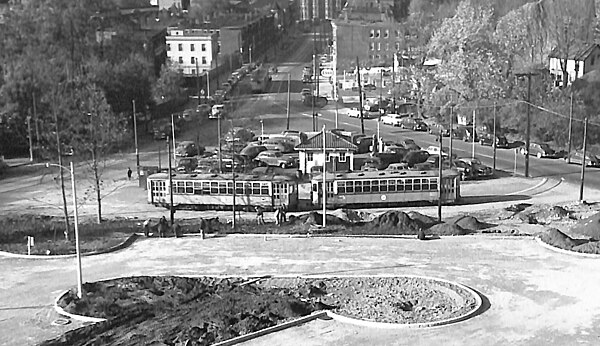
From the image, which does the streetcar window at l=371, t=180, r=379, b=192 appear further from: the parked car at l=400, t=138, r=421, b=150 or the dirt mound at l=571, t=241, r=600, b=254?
the dirt mound at l=571, t=241, r=600, b=254

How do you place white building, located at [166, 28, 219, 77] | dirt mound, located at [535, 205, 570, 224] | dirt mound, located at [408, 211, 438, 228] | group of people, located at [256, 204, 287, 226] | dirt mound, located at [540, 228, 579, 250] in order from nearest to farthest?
dirt mound, located at [540, 228, 579, 250] < dirt mound, located at [408, 211, 438, 228] < dirt mound, located at [535, 205, 570, 224] < group of people, located at [256, 204, 287, 226] < white building, located at [166, 28, 219, 77]

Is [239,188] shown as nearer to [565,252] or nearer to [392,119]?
[565,252]

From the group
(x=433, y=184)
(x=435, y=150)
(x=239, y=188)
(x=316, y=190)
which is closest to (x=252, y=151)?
(x=239, y=188)

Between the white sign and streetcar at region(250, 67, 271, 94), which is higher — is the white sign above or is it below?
above

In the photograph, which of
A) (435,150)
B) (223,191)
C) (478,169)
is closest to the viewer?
(223,191)

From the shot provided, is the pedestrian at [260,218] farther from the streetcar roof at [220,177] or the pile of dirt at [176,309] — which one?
the pile of dirt at [176,309]

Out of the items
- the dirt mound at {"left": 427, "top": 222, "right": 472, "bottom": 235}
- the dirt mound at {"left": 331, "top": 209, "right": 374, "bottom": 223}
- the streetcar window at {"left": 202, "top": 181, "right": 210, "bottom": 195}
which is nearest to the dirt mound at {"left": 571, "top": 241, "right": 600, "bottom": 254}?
the dirt mound at {"left": 427, "top": 222, "right": 472, "bottom": 235}

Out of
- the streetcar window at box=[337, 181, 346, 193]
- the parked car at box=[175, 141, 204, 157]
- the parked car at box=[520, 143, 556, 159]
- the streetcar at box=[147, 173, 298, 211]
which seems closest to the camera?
the streetcar at box=[147, 173, 298, 211]
